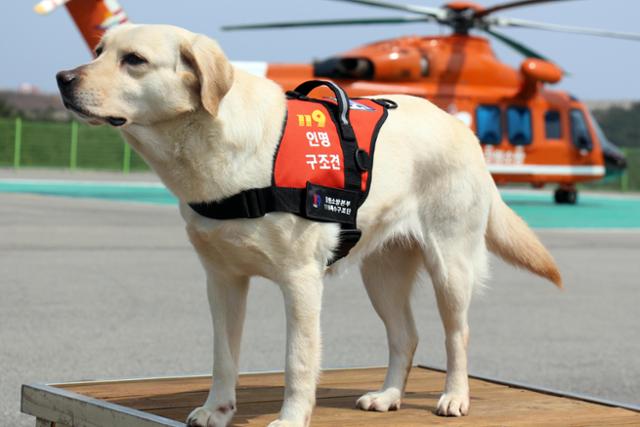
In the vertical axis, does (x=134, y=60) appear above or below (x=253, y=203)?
above

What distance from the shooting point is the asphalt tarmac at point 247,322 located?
6742 millimetres

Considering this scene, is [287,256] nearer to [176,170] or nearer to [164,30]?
[176,170]

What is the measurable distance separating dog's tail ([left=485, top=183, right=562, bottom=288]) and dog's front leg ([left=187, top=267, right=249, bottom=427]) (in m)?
1.32

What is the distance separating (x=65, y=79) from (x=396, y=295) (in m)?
1.84

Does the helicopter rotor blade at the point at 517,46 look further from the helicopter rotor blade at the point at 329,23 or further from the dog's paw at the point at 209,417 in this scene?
the dog's paw at the point at 209,417

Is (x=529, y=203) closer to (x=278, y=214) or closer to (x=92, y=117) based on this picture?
(x=278, y=214)

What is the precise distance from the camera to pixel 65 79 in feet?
11.5

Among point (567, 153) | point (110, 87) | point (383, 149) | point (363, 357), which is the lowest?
point (567, 153)

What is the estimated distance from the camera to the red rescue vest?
3793 millimetres

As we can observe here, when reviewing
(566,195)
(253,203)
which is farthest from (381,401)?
(566,195)

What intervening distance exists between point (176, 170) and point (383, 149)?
0.89 m

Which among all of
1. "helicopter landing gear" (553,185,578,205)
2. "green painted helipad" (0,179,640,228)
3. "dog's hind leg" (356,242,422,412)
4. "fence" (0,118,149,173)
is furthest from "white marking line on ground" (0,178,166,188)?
"dog's hind leg" (356,242,422,412)

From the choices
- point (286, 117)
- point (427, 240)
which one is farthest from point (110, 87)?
point (427, 240)

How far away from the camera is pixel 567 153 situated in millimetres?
26078
